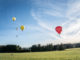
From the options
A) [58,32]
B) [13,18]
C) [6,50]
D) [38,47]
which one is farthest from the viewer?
[6,50]

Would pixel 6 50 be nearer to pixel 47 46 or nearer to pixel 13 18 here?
pixel 47 46

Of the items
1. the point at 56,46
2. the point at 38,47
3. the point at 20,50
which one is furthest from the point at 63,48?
the point at 20,50

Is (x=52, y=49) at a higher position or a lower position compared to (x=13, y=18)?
lower

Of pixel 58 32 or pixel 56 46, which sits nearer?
pixel 58 32

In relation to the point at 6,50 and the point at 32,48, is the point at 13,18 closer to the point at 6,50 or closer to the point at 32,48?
the point at 32,48

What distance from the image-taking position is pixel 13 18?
3008 cm

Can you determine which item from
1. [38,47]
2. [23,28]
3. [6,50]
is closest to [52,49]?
[38,47]

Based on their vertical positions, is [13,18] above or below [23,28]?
above

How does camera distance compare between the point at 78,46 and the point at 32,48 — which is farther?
the point at 78,46

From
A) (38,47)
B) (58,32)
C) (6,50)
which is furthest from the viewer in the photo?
(6,50)

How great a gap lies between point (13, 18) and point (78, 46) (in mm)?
50849

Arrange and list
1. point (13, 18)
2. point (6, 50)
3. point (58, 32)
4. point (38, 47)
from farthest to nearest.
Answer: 1. point (6, 50)
2. point (38, 47)
3. point (13, 18)
4. point (58, 32)

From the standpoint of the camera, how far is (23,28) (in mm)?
30234

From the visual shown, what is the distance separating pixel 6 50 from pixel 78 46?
112 ft
